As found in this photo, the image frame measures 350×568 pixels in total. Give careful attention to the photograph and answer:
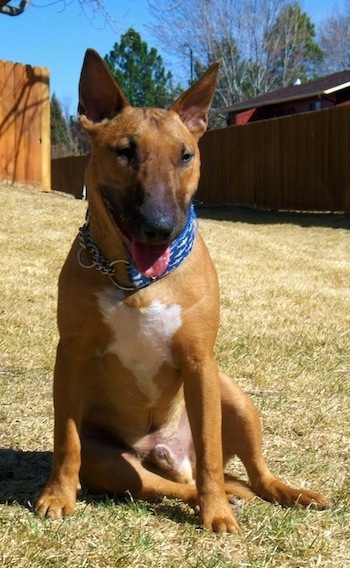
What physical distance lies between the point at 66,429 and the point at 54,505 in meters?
0.28

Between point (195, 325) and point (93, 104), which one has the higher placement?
point (93, 104)

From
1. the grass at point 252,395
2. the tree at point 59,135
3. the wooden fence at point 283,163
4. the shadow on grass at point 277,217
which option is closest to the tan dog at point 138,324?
the grass at point 252,395

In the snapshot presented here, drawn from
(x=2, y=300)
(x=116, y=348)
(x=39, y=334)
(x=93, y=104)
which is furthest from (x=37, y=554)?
(x=2, y=300)

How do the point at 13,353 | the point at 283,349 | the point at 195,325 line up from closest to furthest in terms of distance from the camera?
the point at 195,325 < the point at 13,353 < the point at 283,349

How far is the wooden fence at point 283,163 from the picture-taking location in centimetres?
1686

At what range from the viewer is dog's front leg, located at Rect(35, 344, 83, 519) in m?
3.01

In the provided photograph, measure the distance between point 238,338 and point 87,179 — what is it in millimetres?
3366

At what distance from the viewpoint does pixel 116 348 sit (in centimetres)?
303

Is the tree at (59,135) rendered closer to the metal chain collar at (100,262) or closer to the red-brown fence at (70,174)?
the red-brown fence at (70,174)

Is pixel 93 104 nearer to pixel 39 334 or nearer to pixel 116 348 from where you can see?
pixel 116 348

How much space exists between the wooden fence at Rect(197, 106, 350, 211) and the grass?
20.8 feet

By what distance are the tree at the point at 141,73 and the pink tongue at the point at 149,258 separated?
45523 mm

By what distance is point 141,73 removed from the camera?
4806 centimetres

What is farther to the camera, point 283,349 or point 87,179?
point 283,349
